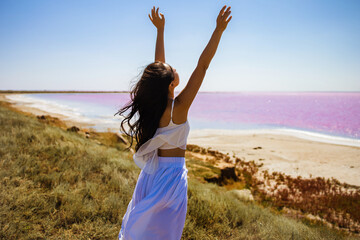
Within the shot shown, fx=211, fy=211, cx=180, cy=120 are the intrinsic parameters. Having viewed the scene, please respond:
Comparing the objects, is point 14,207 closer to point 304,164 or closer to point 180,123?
point 180,123

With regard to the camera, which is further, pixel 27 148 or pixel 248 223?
pixel 27 148

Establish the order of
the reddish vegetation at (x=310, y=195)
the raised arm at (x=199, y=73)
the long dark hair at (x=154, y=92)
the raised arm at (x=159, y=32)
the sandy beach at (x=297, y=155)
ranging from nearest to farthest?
1. the raised arm at (x=199, y=73)
2. the long dark hair at (x=154, y=92)
3. the raised arm at (x=159, y=32)
4. the reddish vegetation at (x=310, y=195)
5. the sandy beach at (x=297, y=155)

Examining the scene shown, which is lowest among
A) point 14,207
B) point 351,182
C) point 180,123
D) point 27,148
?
point 351,182

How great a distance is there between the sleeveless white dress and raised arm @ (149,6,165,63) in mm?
1280

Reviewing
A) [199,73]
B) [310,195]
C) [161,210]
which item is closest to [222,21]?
[199,73]

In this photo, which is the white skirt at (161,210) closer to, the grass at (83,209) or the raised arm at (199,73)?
the raised arm at (199,73)

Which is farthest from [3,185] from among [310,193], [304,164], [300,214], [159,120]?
[304,164]

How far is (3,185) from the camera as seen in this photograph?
3.70 metres

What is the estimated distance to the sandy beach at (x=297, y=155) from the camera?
11150 millimetres

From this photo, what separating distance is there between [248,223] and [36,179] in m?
4.15

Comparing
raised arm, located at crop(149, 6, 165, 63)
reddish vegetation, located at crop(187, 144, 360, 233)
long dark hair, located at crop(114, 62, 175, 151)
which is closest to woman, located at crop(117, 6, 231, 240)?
long dark hair, located at crop(114, 62, 175, 151)

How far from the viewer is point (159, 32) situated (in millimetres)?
2871

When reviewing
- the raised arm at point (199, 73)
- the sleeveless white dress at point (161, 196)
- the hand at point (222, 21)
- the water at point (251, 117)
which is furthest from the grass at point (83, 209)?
the water at point (251, 117)

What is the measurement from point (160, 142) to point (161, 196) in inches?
18.0
